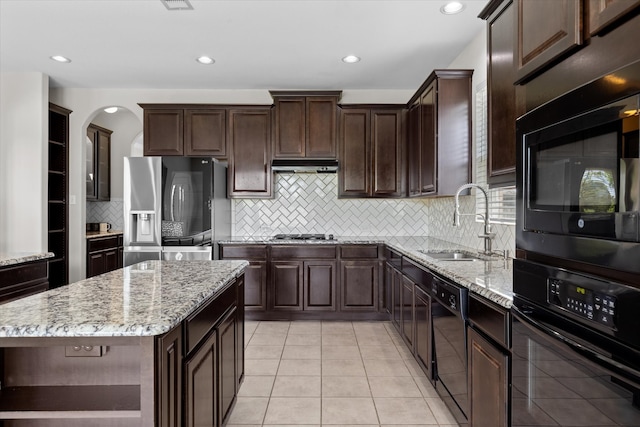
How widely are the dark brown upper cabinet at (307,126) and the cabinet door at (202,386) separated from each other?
293 cm

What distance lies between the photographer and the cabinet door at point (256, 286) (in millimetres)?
4156

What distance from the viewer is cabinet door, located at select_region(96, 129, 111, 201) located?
5.59 metres

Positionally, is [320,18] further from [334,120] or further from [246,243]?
[246,243]

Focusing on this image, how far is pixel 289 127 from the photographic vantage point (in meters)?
4.33

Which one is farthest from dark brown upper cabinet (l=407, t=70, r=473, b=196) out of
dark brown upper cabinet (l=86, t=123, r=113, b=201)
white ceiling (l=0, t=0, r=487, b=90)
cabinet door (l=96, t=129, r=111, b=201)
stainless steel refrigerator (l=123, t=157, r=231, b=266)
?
cabinet door (l=96, t=129, r=111, b=201)

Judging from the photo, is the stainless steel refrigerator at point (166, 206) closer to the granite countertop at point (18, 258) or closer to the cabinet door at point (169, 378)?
the granite countertop at point (18, 258)

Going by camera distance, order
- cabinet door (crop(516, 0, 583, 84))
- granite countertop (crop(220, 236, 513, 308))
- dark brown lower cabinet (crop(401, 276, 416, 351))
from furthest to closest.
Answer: dark brown lower cabinet (crop(401, 276, 416, 351)) → granite countertop (crop(220, 236, 513, 308)) → cabinet door (crop(516, 0, 583, 84))

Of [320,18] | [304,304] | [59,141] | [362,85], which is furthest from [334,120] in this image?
[59,141]

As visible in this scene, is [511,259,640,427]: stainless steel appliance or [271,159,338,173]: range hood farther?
[271,159,338,173]: range hood

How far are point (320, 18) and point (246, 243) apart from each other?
2384 mm

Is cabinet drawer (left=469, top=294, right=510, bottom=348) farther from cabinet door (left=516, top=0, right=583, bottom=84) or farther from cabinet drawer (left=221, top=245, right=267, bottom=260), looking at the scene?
cabinet drawer (left=221, top=245, right=267, bottom=260)

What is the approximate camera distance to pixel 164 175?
12.6 ft

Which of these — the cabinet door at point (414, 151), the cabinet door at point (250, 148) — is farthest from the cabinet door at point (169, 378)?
the cabinet door at point (250, 148)

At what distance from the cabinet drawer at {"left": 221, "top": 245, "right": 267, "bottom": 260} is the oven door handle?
3.18m
